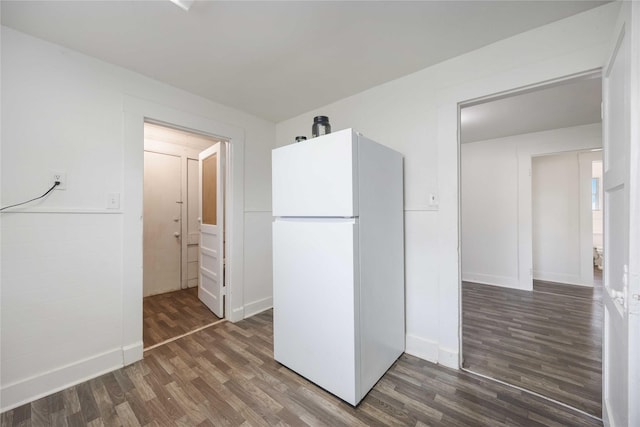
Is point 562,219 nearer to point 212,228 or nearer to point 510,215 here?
point 510,215

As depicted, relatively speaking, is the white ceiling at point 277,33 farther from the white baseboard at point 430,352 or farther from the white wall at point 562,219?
the white wall at point 562,219

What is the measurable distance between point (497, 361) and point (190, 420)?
2.25 meters

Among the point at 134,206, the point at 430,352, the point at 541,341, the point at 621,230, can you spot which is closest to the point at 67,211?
the point at 134,206

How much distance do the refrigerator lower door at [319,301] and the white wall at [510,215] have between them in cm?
A: 317

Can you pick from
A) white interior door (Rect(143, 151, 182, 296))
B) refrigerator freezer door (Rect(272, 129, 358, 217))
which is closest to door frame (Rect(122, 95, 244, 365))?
refrigerator freezer door (Rect(272, 129, 358, 217))

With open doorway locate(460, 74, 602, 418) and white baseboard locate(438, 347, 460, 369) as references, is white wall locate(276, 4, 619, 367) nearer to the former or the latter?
white baseboard locate(438, 347, 460, 369)

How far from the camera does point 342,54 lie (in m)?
1.87

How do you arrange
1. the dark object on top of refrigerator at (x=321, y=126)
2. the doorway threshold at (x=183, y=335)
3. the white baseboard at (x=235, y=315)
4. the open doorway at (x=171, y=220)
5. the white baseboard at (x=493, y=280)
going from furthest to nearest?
1. the white baseboard at (x=493, y=280)
2. the open doorway at (x=171, y=220)
3. the white baseboard at (x=235, y=315)
4. the doorway threshold at (x=183, y=335)
5. the dark object on top of refrigerator at (x=321, y=126)

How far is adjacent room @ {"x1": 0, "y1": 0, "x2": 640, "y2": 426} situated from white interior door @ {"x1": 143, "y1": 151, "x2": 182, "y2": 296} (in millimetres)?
1248

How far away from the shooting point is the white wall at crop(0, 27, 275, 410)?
5.14 feet

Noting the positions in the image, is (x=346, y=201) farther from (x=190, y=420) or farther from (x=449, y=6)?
(x=190, y=420)

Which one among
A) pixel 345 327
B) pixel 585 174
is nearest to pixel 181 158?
pixel 345 327

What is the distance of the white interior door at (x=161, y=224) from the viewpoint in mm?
3631

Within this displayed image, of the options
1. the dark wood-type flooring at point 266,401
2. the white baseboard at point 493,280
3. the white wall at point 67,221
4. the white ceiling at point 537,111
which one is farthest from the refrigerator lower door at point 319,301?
the white baseboard at point 493,280
